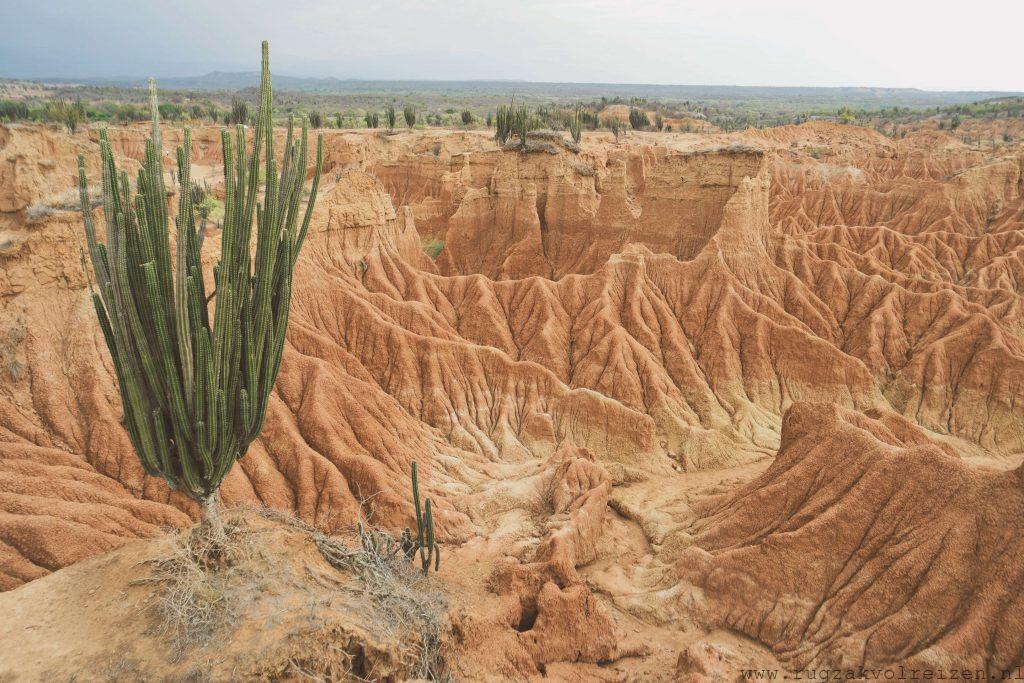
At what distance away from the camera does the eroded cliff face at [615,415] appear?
50.7 feet

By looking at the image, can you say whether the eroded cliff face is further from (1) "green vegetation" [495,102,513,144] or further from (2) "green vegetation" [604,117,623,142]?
(2) "green vegetation" [604,117,623,142]

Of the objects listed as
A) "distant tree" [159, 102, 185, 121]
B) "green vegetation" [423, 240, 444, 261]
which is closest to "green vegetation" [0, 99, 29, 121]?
"distant tree" [159, 102, 185, 121]

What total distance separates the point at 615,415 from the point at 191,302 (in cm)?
2196

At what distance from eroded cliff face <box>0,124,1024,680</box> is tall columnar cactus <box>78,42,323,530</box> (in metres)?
7.47

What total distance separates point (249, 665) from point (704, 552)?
1436 cm

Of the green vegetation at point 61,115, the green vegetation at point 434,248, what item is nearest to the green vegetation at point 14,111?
the green vegetation at point 61,115

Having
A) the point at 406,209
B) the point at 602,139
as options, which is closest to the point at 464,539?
the point at 406,209

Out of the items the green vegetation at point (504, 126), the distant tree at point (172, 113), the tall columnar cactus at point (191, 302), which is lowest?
the tall columnar cactus at point (191, 302)

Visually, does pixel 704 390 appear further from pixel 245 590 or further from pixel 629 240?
pixel 245 590

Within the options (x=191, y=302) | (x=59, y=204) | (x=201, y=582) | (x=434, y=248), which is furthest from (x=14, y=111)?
(x=201, y=582)

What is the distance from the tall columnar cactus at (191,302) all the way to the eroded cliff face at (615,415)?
7.47 metres

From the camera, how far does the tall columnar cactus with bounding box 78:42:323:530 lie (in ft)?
28.4

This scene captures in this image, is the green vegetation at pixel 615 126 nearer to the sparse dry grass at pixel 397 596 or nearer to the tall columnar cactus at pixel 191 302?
the sparse dry grass at pixel 397 596

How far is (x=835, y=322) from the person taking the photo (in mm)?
37062
